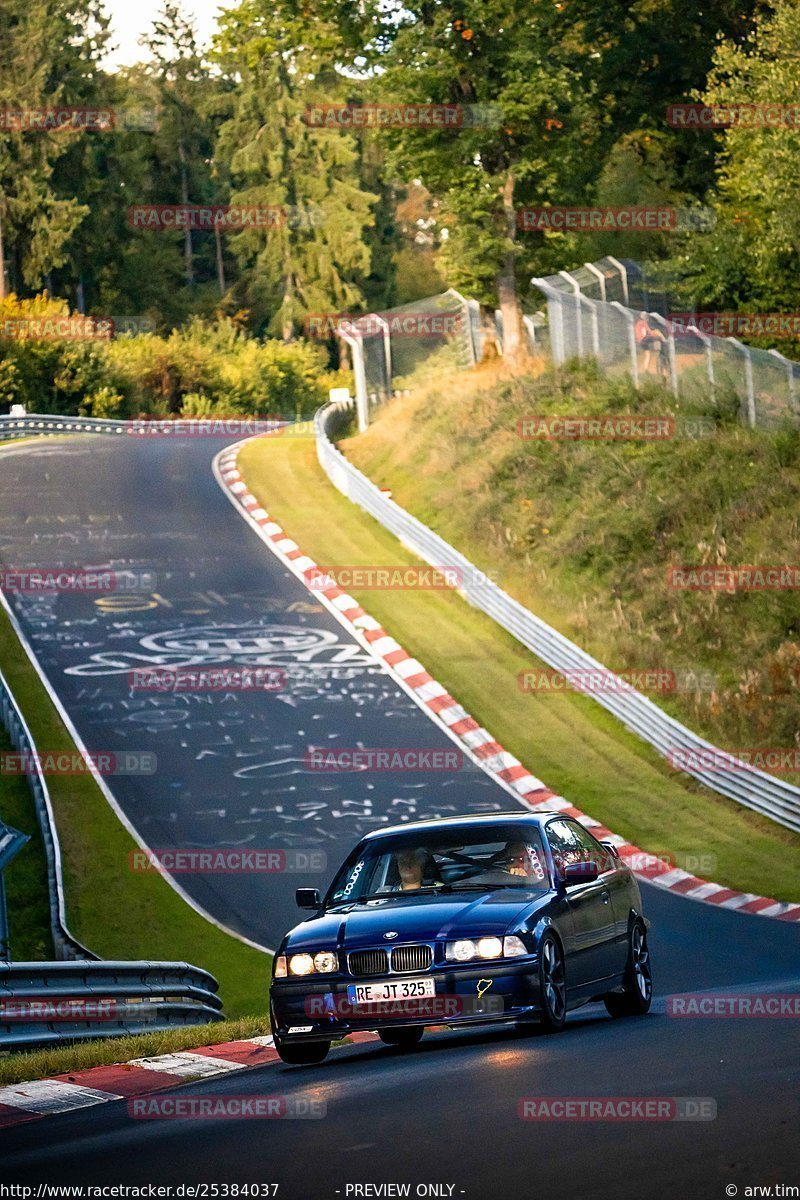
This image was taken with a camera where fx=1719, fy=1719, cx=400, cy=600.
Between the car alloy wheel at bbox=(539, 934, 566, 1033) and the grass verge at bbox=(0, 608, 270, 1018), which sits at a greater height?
the car alloy wheel at bbox=(539, 934, 566, 1033)

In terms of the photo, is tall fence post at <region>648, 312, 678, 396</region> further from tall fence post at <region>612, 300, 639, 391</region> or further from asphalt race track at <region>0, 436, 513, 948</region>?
asphalt race track at <region>0, 436, 513, 948</region>

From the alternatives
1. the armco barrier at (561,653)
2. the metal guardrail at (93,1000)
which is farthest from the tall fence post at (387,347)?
the metal guardrail at (93,1000)

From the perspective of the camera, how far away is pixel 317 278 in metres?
94.8

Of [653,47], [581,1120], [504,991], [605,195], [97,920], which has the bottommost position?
[97,920]

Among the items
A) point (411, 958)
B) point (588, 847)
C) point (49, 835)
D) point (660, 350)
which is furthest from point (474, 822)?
point (660, 350)

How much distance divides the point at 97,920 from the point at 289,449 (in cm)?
2805

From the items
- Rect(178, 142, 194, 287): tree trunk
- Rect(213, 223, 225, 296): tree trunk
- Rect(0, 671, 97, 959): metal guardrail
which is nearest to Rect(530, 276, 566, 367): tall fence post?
Rect(0, 671, 97, 959): metal guardrail

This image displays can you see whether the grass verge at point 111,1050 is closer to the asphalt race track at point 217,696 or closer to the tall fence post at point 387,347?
the asphalt race track at point 217,696

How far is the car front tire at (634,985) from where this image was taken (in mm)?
11258

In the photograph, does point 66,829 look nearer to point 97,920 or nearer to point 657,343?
point 97,920

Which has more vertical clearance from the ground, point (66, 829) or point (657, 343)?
point (657, 343)

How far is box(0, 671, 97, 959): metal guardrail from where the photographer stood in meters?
17.4

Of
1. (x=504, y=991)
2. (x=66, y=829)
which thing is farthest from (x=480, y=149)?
(x=504, y=991)

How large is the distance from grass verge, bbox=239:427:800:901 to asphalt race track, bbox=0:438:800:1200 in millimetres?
1201
